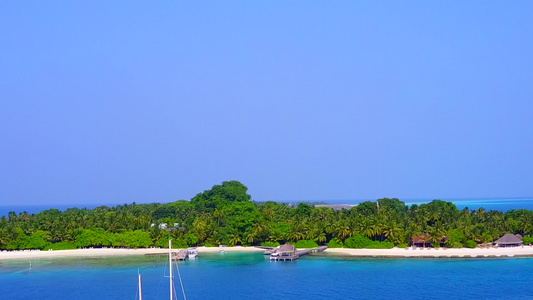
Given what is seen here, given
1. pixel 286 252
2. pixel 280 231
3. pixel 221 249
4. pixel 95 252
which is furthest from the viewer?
pixel 280 231

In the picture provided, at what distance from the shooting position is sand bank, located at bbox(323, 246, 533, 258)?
227ft

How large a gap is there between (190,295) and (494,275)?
29.0 metres

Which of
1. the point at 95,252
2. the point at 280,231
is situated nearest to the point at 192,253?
the point at 280,231

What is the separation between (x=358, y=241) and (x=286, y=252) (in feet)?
33.9

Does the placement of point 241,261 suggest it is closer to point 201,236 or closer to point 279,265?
point 279,265

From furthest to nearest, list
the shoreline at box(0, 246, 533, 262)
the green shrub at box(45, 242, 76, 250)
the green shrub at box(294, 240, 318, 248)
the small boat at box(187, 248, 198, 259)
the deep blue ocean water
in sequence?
the green shrub at box(45, 242, 76, 250) < the green shrub at box(294, 240, 318, 248) < the small boat at box(187, 248, 198, 259) < the shoreline at box(0, 246, 533, 262) < the deep blue ocean water

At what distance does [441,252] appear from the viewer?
2808 inches

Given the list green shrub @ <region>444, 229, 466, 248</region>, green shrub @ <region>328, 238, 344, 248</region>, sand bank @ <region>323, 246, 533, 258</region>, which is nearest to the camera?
sand bank @ <region>323, 246, 533, 258</region>

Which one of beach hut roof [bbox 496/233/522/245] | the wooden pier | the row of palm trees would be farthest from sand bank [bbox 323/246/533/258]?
the wooden pier

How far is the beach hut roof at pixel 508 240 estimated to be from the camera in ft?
245

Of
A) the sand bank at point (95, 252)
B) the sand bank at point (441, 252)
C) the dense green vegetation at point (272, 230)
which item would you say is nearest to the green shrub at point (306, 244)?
the dense green vegetation at point (272, 230)

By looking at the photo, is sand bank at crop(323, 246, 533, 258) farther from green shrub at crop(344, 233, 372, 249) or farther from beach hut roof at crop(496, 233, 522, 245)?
beach hut roof at crop(496, 233, 522, 245)

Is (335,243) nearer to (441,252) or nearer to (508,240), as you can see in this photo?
(441,252)

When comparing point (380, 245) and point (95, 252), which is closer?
point (380, 245)
